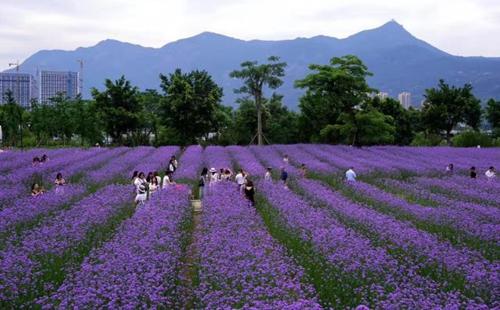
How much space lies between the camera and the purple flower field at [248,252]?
688 cm

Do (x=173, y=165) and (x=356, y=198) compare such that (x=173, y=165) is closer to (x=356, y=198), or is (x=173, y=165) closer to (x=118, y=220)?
(x=356, y=198)

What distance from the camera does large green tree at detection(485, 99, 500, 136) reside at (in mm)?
54969

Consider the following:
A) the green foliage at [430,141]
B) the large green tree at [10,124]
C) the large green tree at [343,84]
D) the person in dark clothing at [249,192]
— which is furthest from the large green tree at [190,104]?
the person in dark clothing at [249,192]

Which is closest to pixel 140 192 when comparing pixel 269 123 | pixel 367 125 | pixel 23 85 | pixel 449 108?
pixel 367 125

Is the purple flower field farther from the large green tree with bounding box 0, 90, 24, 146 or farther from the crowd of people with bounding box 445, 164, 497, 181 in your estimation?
the large green tree with bounding box 0, 90, 24, 146

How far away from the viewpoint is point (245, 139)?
185 feet

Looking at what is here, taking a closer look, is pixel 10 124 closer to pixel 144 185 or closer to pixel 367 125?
pixel 367 125

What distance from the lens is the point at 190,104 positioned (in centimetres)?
4631

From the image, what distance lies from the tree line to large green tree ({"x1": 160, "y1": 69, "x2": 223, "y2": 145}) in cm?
9

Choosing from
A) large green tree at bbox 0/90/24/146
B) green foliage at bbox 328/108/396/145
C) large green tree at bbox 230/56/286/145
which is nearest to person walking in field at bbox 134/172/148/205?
green foliage at bbox 328/108/396/145

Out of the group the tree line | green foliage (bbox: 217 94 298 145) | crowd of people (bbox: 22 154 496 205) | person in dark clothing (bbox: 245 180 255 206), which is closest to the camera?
crowd of people (bbox: 22 154 496 205)

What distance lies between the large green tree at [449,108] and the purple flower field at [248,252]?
36046mm

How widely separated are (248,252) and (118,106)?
4135cm

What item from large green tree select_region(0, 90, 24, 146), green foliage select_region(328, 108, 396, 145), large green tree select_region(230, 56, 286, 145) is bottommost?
large green tree select_region(0, 90, 24, 146)
